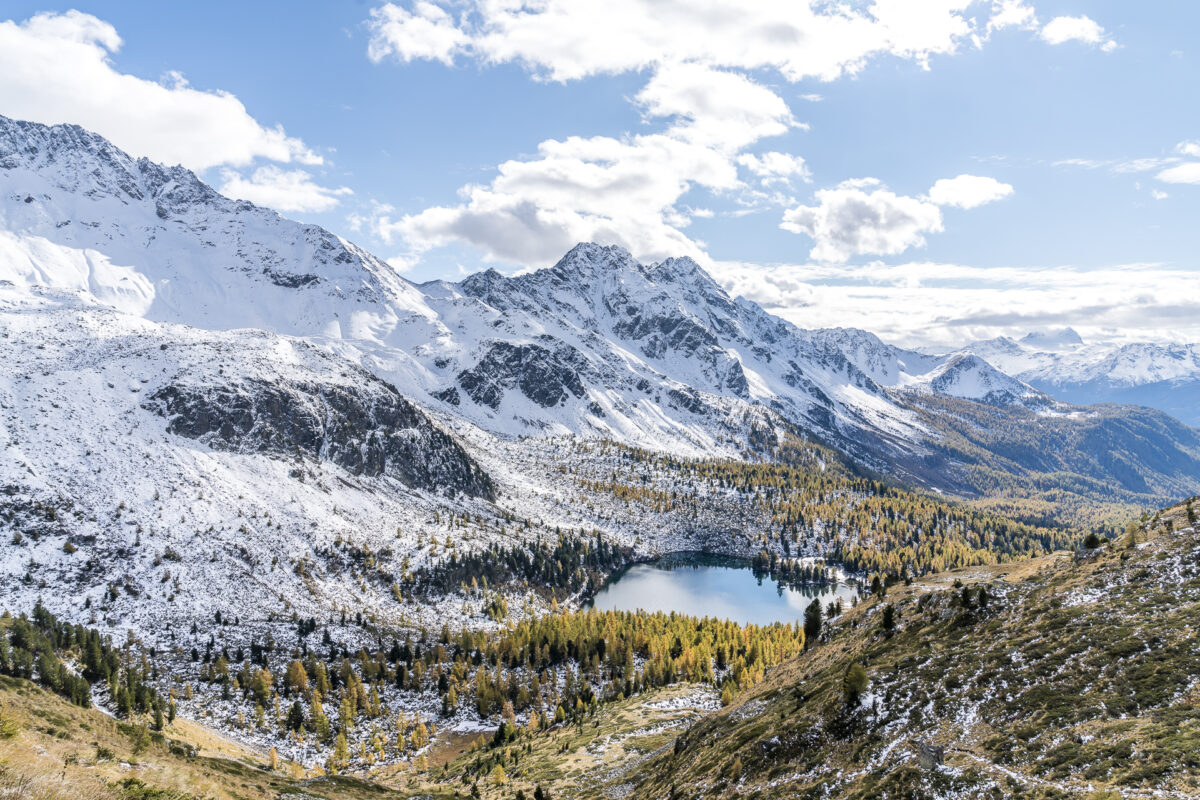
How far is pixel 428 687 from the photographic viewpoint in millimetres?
108438

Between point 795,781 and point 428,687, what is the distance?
91.2 metres

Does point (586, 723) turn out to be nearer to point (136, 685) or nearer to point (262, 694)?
point (262, 694)

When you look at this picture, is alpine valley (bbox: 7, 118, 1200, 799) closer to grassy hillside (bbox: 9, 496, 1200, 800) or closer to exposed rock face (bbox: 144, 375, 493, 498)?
grassy hillside (bbox: 9, 496, 1200, 800)

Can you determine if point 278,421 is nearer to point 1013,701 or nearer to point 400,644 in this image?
point 400,644

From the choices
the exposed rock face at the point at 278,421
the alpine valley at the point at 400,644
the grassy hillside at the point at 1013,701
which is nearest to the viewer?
the grassy hillside at the point at 1013,701

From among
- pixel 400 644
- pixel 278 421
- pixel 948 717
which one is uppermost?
pixel 278 421

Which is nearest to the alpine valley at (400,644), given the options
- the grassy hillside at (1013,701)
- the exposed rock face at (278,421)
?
the grassy hillside at (1013,701)

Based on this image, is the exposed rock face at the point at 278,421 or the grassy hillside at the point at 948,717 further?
the exposed rock face at the point at 278,421

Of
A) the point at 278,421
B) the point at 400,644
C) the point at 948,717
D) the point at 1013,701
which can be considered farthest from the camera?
the point at 278,421

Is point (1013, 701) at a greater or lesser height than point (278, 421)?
lesser

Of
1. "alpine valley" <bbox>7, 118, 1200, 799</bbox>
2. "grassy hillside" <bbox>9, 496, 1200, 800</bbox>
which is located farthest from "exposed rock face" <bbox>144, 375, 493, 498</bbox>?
"grassy hillside" <bbox>9, 496, 1200, 800</bbox>

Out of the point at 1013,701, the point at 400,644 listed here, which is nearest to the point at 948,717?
the point at 1013,701

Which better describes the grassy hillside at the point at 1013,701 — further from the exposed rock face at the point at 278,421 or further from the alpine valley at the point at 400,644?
the exposed rock face at the point at 278,421

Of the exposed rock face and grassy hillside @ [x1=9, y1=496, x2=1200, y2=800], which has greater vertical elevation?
the exposed rock face
